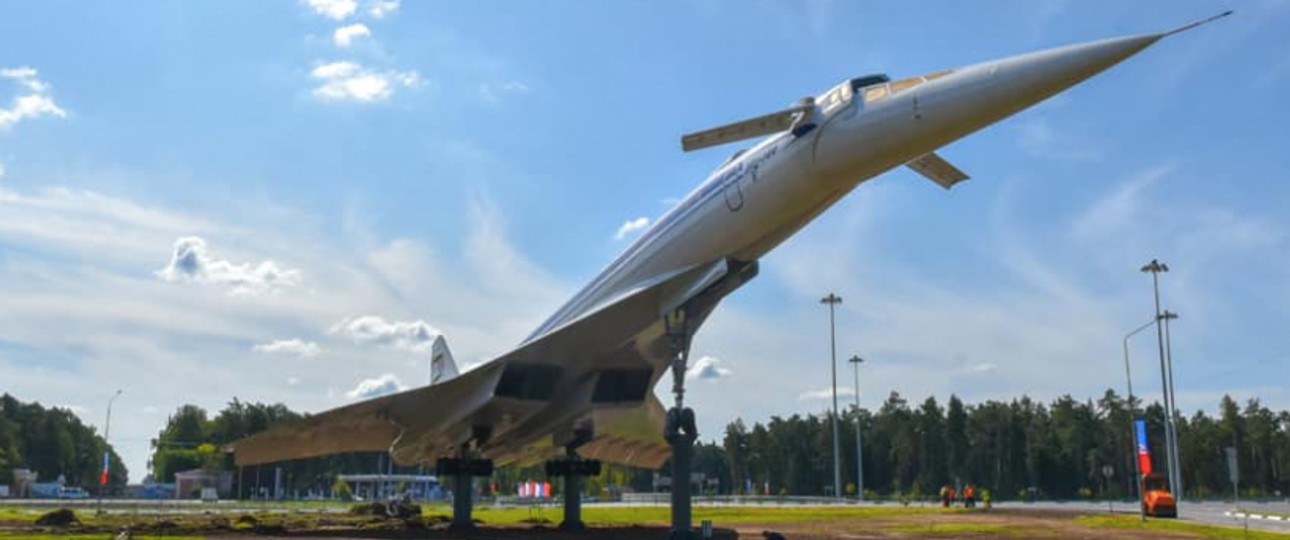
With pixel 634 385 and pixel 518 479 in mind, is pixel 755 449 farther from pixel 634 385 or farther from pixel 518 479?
pixel 634 385

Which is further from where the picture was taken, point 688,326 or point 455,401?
point 455,401

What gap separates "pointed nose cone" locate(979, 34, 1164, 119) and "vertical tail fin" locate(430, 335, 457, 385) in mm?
21418

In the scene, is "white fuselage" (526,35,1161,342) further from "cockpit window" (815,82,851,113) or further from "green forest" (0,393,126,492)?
"green forest" (0,393,126,492)

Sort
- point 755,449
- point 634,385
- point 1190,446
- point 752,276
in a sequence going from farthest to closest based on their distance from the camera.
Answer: point 755,449, point 1190,446, point 634,385, point 752,276

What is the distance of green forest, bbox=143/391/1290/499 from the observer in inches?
3733

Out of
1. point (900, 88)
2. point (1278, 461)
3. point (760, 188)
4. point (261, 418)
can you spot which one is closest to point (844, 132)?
point (900, 88)

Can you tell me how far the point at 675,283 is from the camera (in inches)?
648

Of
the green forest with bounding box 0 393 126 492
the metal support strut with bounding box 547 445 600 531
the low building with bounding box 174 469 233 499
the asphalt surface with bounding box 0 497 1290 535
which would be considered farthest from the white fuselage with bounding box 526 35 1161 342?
the green forest with bounding box 0 393 126 492

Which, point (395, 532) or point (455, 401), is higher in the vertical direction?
point (455, 401)

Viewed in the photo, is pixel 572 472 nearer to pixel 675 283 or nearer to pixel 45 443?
pixel 675 283

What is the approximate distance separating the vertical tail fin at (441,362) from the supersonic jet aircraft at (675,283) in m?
4.12

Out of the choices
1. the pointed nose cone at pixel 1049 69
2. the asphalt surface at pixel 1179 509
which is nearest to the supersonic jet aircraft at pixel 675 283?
the pointed nose cone at pixel 1049 69

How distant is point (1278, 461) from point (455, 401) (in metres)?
95.5

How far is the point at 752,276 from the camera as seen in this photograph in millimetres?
16438
